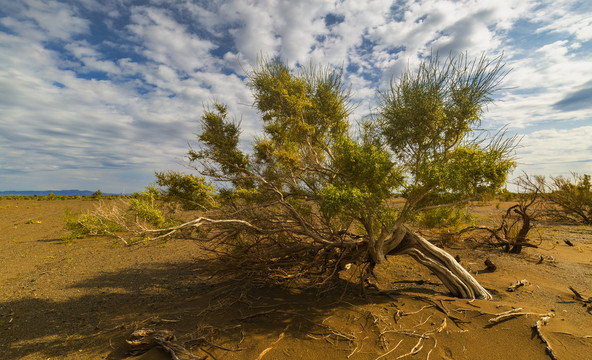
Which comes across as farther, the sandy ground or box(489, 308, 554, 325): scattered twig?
box(489, 308, 554, 325): scattered twig

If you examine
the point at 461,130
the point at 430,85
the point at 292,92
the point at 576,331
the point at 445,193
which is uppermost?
the point at 292,92

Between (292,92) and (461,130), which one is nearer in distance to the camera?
(461,130)

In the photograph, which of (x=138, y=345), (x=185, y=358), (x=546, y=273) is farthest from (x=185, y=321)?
(x=546, y=273)

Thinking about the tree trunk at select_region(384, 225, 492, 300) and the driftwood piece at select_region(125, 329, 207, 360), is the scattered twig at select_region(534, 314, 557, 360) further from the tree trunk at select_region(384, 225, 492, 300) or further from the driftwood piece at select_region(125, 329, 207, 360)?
the driftwood piece at select_region(125, 329, 207, 360)

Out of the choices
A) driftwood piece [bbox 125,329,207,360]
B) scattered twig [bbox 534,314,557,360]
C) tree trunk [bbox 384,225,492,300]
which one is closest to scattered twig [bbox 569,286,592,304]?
scattered twig [bbox 534,314,557,360]

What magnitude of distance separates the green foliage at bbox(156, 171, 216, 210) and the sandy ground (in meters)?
1.30

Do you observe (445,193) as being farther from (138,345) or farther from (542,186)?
(542,186)

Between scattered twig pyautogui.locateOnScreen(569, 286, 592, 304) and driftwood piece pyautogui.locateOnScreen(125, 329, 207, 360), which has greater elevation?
driftwood piece pyautogui.locateOnScreen(125, 329, 207, 360)

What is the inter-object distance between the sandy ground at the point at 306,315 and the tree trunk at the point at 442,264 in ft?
1.15

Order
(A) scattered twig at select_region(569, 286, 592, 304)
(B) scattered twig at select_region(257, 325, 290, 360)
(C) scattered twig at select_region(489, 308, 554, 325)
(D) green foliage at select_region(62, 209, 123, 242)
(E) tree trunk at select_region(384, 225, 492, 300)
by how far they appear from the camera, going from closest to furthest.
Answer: (B) scattered twig at select_region(257, 325, 290, 360) < (D) green foliage at select_region(62, 209, 123, 242) < (C) scattered twig at select_region(489, 308, 554, 325) < (A) scattered twig at select_region(569, 286, 592, 304) < (E) tree trunk at select_region(384, 225, 492, 300)

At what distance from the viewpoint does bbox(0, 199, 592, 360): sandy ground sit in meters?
4.50

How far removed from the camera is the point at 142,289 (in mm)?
8125

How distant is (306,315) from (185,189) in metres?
4.10

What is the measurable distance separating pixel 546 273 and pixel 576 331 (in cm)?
417
